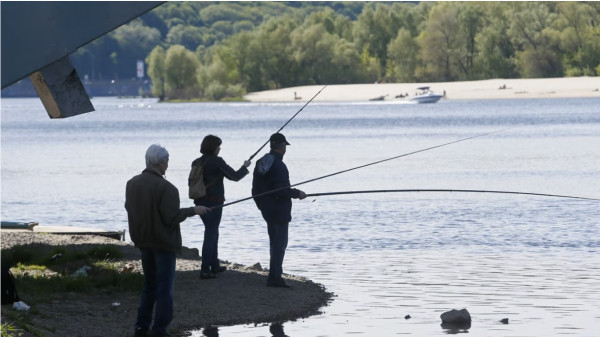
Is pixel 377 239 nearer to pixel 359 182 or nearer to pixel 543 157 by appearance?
pixel 359 182

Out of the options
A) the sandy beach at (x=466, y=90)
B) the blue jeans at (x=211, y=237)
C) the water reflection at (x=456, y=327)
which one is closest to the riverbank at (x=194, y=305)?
the blue jeans at (x=211, y=237)

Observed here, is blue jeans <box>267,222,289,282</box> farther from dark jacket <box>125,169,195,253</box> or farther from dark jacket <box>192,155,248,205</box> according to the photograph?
dark jacket <box>125,169,195,253</box>

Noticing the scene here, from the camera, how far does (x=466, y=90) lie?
145750mm

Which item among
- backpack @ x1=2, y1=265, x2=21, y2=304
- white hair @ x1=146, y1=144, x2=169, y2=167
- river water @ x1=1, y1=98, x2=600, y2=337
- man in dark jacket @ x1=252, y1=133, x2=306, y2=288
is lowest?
river water @ x1=1, y1=98, x2=600, y2=337

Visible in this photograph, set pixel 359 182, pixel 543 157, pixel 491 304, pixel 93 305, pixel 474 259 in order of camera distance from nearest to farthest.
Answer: pixel 93 305
pixel 491 304
pixel 474 259
pixel 359 182
pixel 543 157

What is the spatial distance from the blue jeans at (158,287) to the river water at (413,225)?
2.98 ft

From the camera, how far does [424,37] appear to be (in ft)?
488

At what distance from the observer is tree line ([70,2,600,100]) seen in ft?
448

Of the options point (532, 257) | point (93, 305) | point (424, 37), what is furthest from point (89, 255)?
point (424, 37)

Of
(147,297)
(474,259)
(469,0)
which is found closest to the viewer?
(147,297)

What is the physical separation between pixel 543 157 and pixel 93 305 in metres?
35.8

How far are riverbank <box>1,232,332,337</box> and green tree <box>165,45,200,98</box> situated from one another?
14891 centimetres

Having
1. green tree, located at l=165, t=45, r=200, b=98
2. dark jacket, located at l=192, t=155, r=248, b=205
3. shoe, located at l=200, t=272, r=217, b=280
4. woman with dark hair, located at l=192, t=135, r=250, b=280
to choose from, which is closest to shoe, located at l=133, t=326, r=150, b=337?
woman with dark hair, located at l=192, t=135, r=250, b=280

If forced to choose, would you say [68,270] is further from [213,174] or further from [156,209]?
[156,209]
